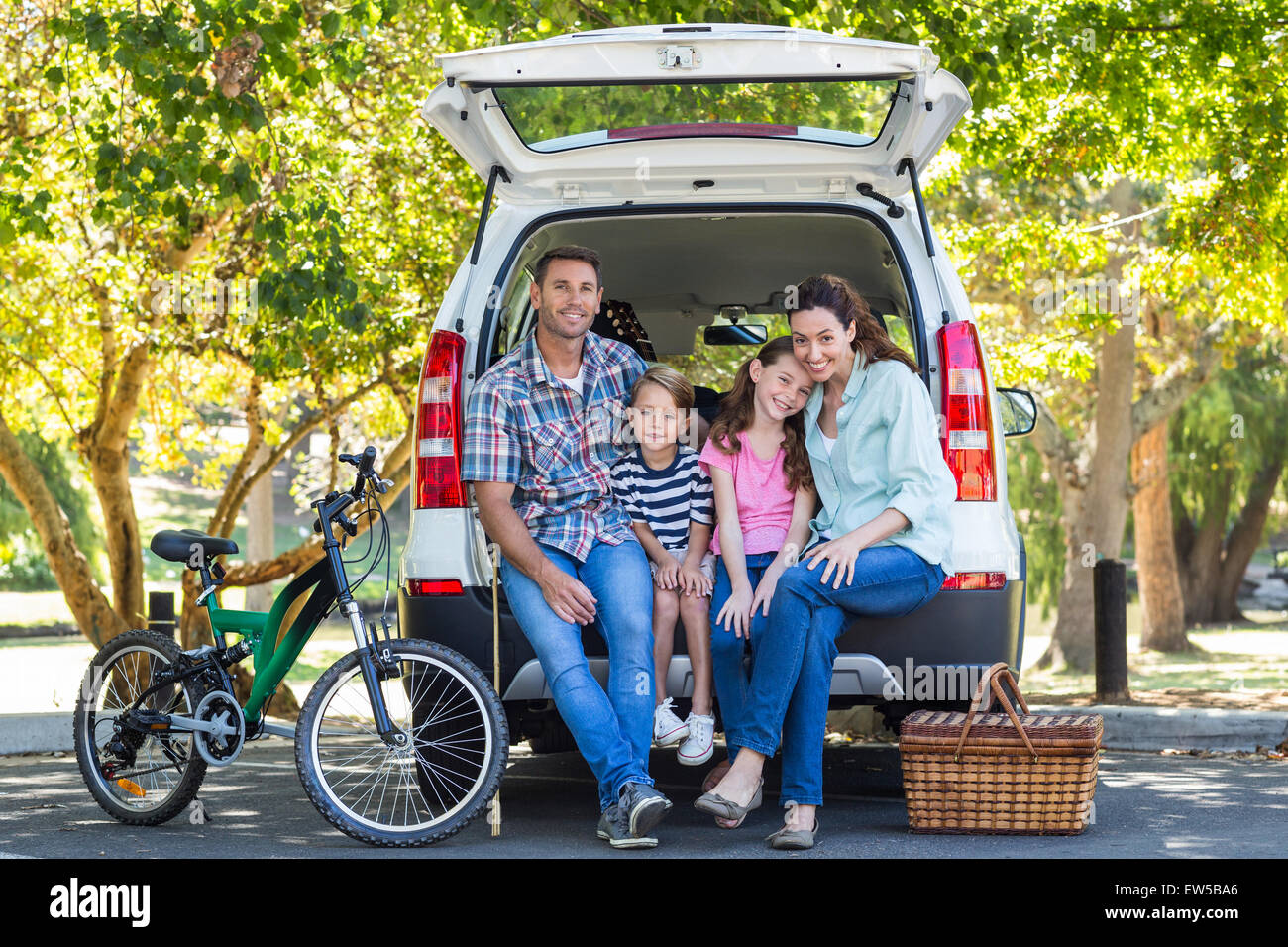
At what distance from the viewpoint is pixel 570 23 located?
25.4ft

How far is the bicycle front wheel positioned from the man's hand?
31 centimetres

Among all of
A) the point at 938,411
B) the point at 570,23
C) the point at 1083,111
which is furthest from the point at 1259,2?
the point at 938,411

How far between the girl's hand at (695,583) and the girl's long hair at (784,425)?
16.4 inches

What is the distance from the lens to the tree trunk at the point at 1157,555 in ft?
65.7

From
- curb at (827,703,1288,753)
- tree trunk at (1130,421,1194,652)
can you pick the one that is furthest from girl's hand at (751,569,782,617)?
tree trunk at (1130,421,1194,652)

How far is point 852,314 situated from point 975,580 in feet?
3.08

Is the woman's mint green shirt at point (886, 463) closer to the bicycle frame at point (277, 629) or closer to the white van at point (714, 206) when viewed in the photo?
the white van at point (714, 206)

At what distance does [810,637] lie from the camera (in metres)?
4.52

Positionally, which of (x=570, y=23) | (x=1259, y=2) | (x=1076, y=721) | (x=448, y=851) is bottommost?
(x=448, y=851)

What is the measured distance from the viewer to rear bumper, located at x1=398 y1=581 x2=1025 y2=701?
4.56 metres

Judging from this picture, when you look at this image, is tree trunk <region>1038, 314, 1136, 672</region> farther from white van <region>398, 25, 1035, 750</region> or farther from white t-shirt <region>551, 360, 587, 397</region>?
white t-shirt <region>551, 360, 587, 397</region>
